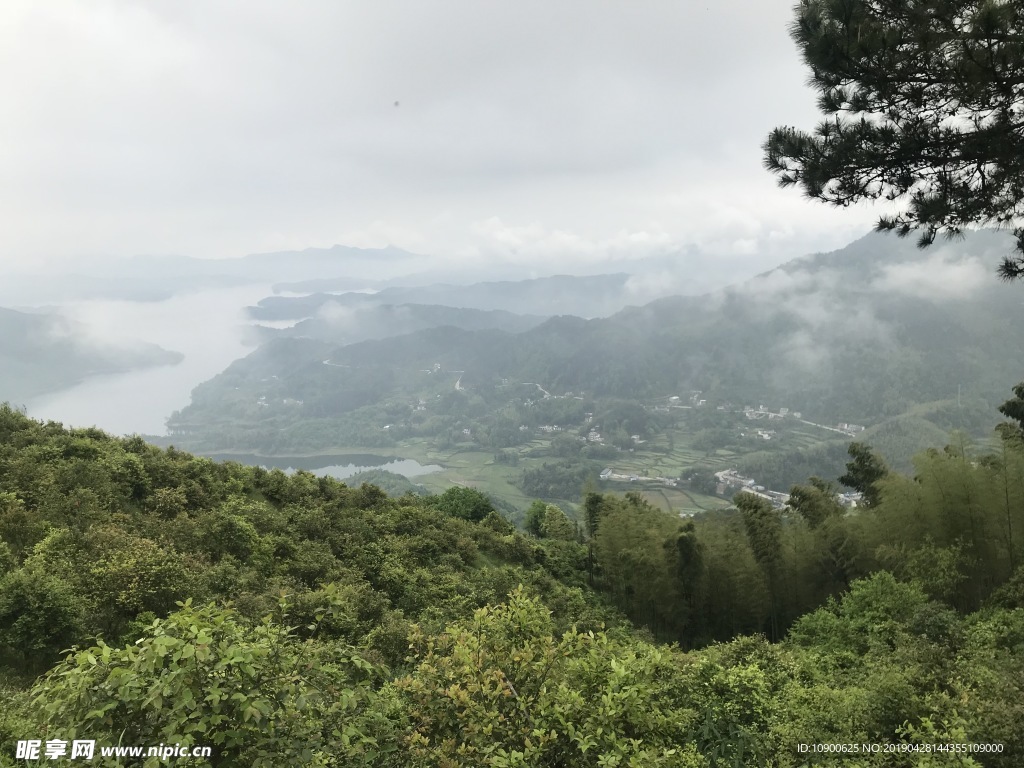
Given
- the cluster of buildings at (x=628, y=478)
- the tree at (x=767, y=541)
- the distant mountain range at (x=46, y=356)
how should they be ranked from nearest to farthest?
the tree at (x=767, y=541), the cluster of buildings at (x=628, y=478), the distant mountain range at (x=46, y=356)

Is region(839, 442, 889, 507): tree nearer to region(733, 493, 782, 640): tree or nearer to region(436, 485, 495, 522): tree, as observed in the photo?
region(733, 493, 782, 640): tree

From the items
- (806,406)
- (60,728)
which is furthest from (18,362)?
(806,406)

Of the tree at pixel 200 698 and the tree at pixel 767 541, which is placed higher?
the tree at pixel 200 698

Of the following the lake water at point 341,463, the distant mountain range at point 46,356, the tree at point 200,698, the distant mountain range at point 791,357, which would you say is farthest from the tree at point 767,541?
the distant mountain range at point 46,356

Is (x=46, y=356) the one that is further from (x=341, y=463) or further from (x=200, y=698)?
(x=200, y=698)

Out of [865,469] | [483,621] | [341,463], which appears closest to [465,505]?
[865,469]

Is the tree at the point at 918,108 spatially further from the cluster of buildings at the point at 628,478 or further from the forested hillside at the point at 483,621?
the cluster of buildings at the point at 628,478
